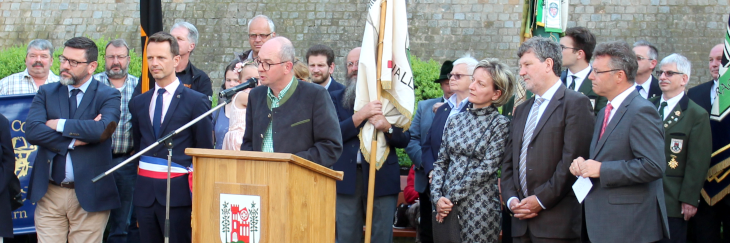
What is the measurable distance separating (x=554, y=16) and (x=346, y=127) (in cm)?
193

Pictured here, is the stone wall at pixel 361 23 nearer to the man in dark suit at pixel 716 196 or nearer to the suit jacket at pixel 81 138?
the man in dark suit at pixel 716 196

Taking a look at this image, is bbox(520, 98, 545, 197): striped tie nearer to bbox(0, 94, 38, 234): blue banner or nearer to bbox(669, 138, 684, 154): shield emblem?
bbox(669, 138, 684, 154): shield emblem

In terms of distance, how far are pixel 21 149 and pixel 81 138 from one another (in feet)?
3.89

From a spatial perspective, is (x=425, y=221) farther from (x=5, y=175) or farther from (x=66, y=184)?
(x=5, y=175)

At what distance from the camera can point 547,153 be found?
3.85m

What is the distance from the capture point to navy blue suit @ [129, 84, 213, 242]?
444 cm

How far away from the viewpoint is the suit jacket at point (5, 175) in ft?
15.3

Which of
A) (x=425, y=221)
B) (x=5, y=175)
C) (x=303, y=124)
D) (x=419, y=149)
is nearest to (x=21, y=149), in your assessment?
(x=5, y=175)

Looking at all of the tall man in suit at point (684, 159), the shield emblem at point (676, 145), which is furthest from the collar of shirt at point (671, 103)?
the shield emblem at point (676, 145)

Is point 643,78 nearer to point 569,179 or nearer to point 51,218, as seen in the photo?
point 569,179

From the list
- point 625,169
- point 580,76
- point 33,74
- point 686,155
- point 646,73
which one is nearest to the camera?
point 625,169

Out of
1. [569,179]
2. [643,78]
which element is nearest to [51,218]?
[569,179]

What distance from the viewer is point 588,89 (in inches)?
187

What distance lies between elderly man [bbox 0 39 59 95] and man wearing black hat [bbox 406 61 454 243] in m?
3.73
